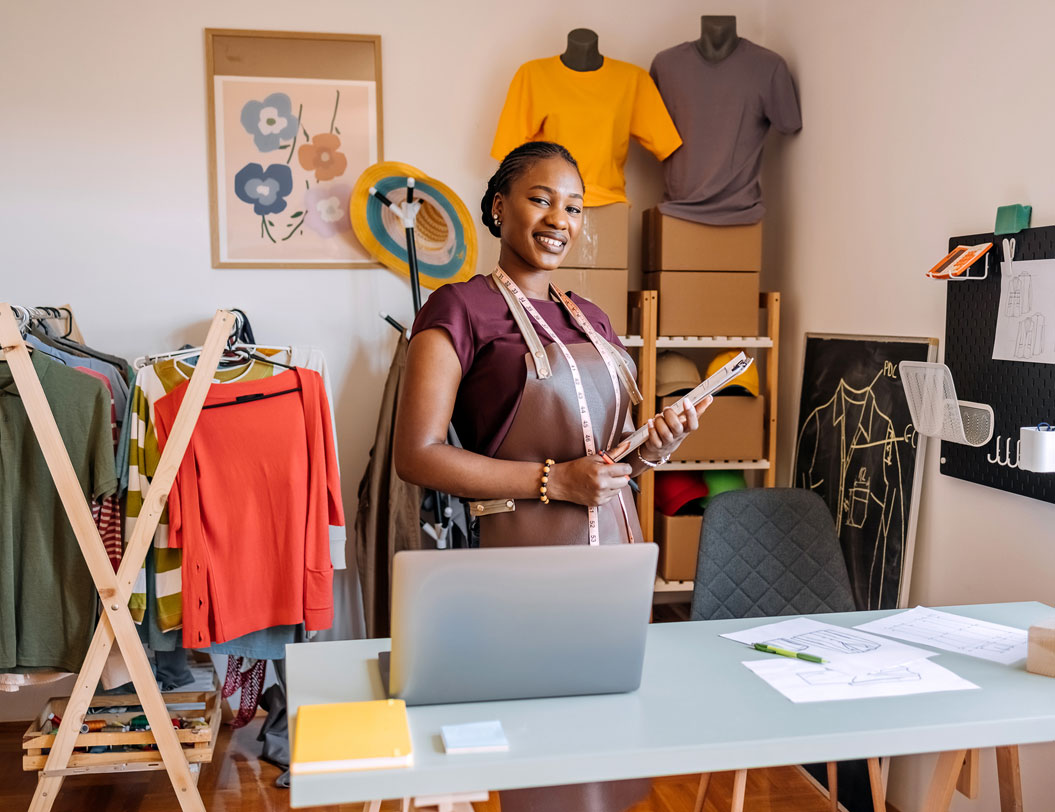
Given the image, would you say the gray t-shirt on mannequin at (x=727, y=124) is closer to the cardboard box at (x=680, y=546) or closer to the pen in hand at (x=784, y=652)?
the cardboard box at (x=680, y=546)

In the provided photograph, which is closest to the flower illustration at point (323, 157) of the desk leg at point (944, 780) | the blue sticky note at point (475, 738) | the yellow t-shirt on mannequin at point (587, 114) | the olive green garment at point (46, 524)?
the yellow t-shirt on mannequin at point (587, 114)

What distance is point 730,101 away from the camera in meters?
3.02

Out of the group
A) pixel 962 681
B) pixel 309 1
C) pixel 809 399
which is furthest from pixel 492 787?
pixel 309 1

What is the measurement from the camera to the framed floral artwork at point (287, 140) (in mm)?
3068

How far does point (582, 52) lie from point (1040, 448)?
1892 millimetres

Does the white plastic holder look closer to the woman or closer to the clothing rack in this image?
the woman

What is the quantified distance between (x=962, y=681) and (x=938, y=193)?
1.38m

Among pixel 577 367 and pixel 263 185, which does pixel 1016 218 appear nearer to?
pixel 577 367

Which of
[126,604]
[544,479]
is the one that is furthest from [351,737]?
[126,604]

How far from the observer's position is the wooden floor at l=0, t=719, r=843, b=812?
2607 millimetres

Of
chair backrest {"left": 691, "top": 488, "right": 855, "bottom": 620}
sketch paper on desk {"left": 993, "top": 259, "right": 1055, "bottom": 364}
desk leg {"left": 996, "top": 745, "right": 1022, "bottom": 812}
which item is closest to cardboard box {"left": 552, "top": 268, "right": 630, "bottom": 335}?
chair backrest {"left": 691, "top": 488, "right": 855, "bottom": 620}

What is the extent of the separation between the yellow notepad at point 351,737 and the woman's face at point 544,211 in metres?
0.76

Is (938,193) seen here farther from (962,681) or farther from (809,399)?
(962,681)

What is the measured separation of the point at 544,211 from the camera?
1.58 meters
